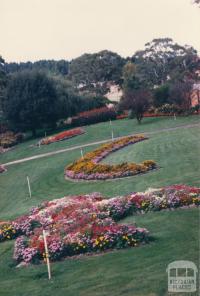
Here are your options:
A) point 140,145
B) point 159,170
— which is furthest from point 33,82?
point 159,170

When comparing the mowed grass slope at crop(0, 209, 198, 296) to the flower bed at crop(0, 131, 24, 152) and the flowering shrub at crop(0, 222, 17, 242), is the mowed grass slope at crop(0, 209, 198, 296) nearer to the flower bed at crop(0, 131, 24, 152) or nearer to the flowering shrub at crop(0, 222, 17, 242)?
the flowering shrub at crop(0, 222, 17, 242)

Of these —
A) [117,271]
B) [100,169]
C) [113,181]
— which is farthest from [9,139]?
[117,271]

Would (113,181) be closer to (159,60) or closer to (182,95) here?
(182,95)

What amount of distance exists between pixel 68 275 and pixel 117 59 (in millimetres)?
92782

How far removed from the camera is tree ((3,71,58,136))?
54281 millimetres

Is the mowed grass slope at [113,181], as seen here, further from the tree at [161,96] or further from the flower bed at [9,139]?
the tree at [161,96]

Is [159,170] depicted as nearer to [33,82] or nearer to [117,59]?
[33,82]

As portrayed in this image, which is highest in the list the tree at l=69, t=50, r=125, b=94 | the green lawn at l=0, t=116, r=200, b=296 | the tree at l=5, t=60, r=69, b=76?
the tree at l=5, t=60, r=69, b=76

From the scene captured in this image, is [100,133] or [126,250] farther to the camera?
[100,133]

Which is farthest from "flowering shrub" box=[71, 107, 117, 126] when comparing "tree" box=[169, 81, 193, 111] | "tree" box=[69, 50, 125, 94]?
"tree" box=[69, 50, 125, 94]

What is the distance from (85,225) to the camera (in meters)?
15.4

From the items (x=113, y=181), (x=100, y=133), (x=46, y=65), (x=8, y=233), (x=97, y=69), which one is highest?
(x=46, y=65)

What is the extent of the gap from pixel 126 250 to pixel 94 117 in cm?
4711

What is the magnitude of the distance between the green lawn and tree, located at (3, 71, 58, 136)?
21.0 m
